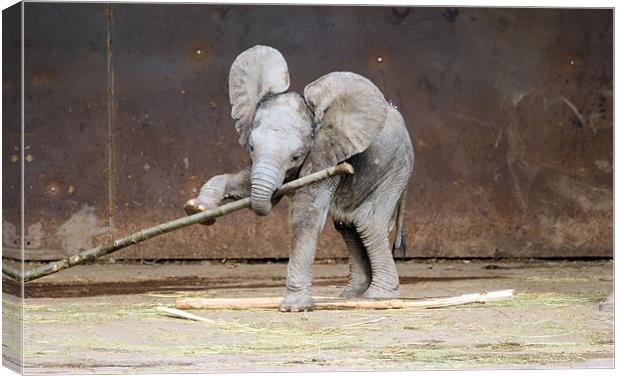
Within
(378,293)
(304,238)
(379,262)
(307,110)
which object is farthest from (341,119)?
(378,293)

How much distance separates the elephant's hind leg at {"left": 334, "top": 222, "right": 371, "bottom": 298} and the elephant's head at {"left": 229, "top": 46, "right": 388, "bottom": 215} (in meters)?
0.61

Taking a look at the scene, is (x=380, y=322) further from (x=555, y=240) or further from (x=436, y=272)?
(x=555, y=240)

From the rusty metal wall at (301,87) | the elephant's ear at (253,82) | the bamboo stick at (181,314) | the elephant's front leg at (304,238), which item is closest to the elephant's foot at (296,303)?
the elephant's front leg at (304,238)

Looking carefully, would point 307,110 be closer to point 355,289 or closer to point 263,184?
point 263,184

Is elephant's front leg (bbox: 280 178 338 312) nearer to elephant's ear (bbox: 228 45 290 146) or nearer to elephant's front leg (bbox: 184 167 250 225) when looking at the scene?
elephant's front leg (bbox: 184 167 250 225)

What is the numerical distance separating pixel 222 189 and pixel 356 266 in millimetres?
908

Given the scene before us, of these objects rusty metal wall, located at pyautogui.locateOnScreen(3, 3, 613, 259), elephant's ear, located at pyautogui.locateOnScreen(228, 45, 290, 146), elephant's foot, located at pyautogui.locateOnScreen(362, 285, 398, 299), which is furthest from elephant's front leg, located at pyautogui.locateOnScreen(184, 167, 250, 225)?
rusty metal wall, located at pyautogui.locateOnScreen(3, 3, 613, 259)

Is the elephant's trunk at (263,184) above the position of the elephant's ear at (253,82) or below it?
below

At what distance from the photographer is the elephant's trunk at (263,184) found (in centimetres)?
591

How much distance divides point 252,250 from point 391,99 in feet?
3.86

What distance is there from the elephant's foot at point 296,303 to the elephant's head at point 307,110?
1.66 feet

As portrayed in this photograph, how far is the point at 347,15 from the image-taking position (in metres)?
8.81

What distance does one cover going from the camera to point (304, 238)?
6410mm

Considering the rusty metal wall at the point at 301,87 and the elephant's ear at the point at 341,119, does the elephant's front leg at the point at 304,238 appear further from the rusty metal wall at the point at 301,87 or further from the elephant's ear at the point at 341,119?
the rusty metal wall at the point at 301,87
